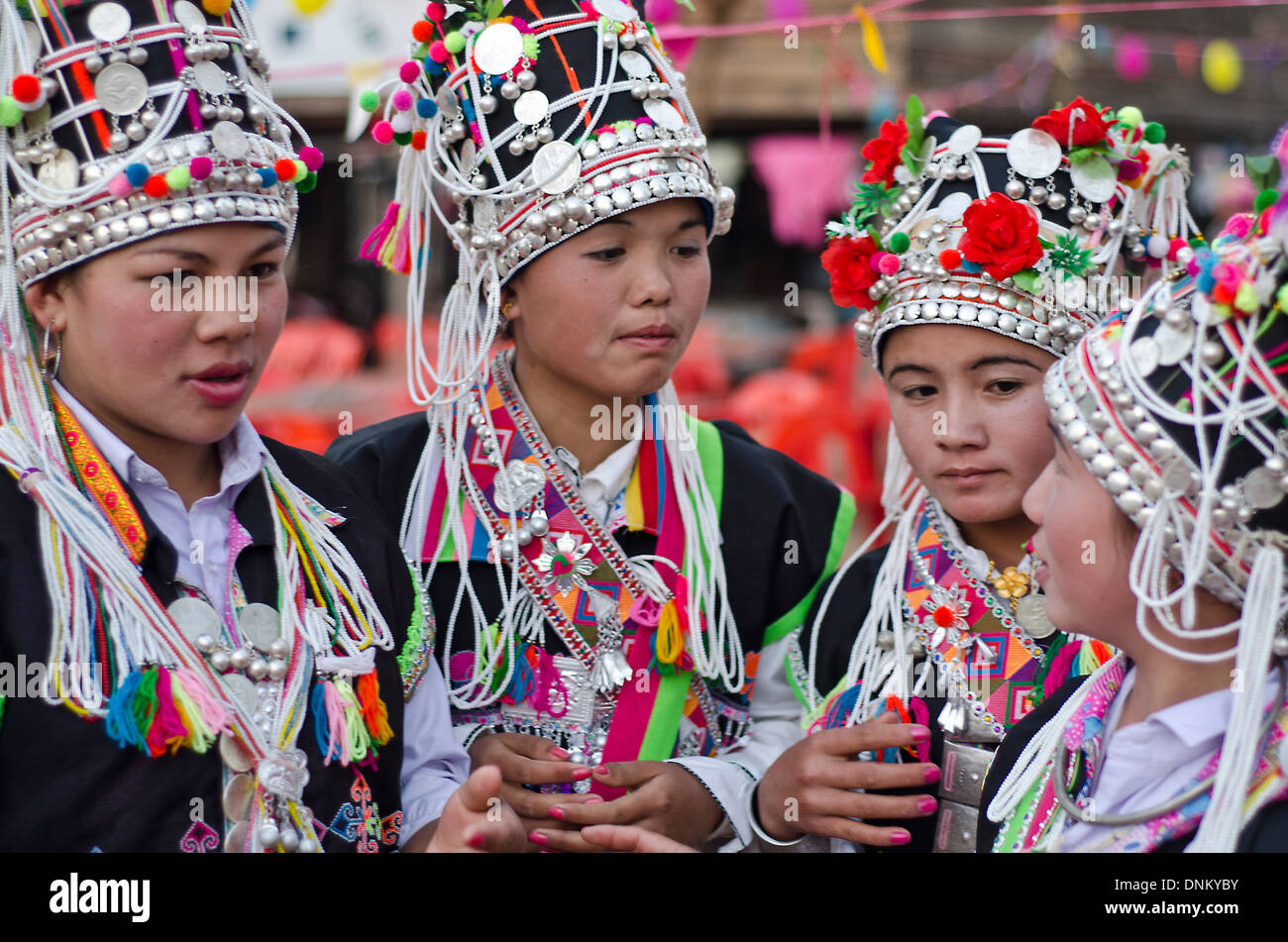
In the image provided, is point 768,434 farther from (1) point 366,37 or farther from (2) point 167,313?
(2) point 167,313

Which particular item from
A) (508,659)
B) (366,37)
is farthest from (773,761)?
(366,37)

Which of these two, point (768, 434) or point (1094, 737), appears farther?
point (768, 434)

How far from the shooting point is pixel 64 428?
1.93 metres

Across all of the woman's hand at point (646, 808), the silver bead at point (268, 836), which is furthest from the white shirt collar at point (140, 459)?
the woman's hand at point (646, 808)

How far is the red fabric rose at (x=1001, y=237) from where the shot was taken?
234 centimetres

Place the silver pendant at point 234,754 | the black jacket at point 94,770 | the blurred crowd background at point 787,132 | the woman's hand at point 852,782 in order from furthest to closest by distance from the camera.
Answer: the blurred crowd background at point 787,132
the woman's hand at point 852,782
the silver pendant at point 234,754
the black jacket at point 94,770

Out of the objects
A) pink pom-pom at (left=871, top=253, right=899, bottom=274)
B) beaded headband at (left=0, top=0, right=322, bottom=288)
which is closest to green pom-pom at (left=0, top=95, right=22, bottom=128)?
beaded headband at (left=0, top=0, right=322, bottom=288)

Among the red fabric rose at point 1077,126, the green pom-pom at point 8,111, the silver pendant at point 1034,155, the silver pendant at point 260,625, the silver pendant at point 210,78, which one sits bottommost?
the silver pendant at point 260,625

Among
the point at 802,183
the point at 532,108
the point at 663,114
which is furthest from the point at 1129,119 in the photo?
the point at 802,183

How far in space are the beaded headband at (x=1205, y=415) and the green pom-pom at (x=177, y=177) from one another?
128 centimetres

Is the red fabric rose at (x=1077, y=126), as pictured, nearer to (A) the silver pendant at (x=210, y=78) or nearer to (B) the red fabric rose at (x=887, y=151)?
(B) the red fabric rose at (x=887, y=151)

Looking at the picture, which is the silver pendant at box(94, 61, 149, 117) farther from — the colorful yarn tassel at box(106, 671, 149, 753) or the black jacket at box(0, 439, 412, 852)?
the colorful yarn tassel at box(106, 671, 149, 753)

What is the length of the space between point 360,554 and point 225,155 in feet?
2.18

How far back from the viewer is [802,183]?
21.5 ft
